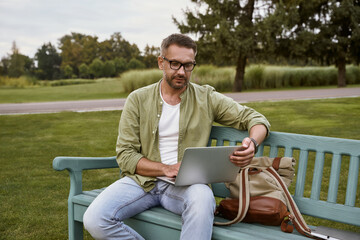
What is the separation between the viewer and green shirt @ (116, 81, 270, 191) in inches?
123

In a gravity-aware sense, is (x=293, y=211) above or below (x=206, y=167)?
below

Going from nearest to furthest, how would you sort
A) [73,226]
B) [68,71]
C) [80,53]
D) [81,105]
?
[73,226], [81,105], [68,71], [80,53]

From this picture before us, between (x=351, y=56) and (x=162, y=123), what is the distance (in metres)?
25.5

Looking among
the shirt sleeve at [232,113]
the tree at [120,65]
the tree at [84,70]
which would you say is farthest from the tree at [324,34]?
the tree at [84,70]

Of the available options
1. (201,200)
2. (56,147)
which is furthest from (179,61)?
(56,147)

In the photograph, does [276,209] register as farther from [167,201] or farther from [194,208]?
[167,201]

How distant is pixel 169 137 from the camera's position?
3164mm

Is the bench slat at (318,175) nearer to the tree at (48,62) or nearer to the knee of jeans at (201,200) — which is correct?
the knee of jeans at (201,200)

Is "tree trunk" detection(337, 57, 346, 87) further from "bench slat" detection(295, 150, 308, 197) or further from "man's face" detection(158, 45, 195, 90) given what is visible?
"man's face" detection(158, 45, 195, 90)

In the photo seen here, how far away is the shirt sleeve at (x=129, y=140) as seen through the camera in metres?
3.08

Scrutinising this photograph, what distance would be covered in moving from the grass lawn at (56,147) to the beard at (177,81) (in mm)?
1809

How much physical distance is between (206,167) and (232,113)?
64cm

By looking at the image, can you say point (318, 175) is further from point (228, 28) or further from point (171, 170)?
point (228, 28)

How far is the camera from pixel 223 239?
8.41 feet
